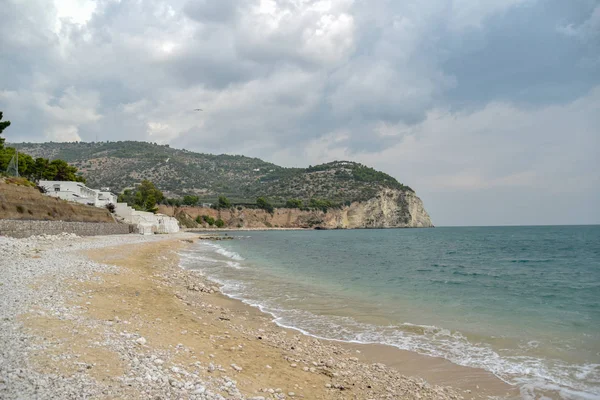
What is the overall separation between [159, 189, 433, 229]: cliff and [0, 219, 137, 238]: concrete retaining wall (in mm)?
70074

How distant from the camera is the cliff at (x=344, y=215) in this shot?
13062 centimetres

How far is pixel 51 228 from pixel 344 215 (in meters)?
124

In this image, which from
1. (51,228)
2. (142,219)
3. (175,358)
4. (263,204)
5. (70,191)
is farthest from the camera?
(263,204)

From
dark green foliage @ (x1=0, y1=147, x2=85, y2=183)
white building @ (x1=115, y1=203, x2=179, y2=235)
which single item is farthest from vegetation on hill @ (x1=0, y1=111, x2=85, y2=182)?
white building @ (x1=115, y1=203, x2=179, y2=235)

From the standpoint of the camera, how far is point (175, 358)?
5.85 meters

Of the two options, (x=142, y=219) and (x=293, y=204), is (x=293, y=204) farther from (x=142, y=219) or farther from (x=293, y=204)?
(x=142, y=219)

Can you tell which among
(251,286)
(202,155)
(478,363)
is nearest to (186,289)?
(251,286)

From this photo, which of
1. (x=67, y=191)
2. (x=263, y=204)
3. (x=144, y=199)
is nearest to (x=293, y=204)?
(x=263, y=204)

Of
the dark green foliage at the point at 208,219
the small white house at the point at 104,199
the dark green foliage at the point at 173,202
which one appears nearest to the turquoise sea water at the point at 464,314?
the small white house at the point at 104,199

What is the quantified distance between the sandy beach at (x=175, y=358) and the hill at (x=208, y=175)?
122 m

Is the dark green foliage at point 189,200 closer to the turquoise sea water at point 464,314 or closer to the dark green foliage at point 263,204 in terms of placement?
the dark green foliage at point 263,204

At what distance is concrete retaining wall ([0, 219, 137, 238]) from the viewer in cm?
2598

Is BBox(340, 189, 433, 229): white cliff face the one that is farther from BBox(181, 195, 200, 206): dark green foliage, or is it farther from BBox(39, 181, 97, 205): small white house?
BBox(39, 181, 97, 205): small white house

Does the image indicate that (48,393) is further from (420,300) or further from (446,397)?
(420,300)
